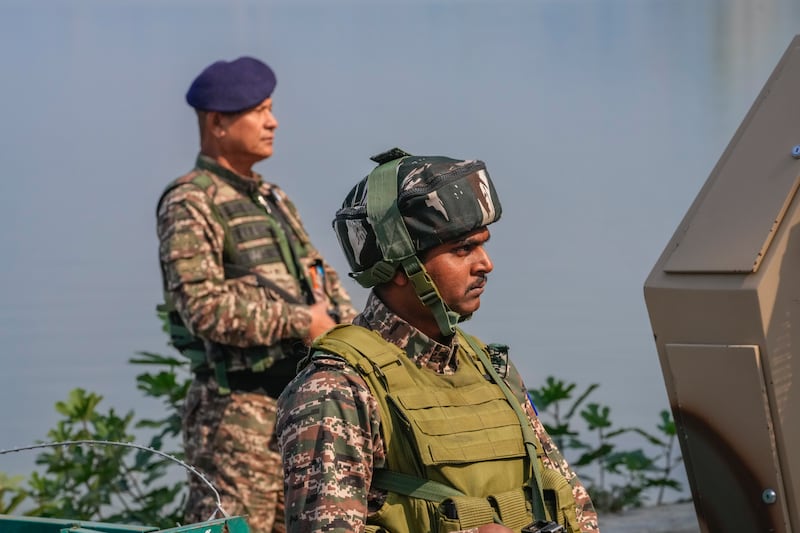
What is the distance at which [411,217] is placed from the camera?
3102mm

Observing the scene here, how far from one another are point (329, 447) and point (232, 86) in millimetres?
3068

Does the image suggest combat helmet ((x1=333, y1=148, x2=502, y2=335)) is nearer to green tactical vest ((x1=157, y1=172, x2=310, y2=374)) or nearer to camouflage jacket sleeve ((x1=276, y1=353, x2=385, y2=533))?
camouflage jacket sleeve ((x1=276, y1=353, x2=385, y2=533))

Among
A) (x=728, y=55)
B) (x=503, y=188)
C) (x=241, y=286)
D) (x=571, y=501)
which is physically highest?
(x=728, y=55)

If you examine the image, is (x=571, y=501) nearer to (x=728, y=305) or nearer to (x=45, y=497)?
(x=728, y=305)

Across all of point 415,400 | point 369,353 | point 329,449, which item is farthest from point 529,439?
point 329,449

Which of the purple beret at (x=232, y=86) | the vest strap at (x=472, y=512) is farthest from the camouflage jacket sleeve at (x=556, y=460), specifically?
the purple beret at (x=232, y=86)

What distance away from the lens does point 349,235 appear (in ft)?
10.4

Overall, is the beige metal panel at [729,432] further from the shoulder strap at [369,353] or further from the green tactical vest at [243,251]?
the green tactical vest at [243,251]

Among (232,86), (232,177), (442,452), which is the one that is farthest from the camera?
(232,86)

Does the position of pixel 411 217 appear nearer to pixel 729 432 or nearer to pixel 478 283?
pixel 478 283

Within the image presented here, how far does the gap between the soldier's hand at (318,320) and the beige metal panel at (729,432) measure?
5.66ft

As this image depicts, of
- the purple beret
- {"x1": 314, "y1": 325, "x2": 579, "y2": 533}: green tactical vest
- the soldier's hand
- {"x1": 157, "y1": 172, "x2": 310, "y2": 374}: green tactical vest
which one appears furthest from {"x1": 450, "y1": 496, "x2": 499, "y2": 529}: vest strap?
the purple beret

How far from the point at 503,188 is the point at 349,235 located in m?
8.80

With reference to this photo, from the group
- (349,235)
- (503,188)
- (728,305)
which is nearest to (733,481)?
(728,305)
